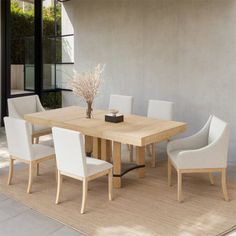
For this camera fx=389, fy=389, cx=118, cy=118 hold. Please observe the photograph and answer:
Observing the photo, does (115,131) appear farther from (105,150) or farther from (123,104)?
(123,104)

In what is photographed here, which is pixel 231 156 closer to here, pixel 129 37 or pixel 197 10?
pixel 197 10

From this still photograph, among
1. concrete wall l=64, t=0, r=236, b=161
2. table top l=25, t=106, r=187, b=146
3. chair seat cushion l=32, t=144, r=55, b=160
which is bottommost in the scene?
chair seat cushion l=32, t=144, r=55, b=160

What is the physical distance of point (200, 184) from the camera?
15.7 ft

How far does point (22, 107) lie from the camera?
6.28m

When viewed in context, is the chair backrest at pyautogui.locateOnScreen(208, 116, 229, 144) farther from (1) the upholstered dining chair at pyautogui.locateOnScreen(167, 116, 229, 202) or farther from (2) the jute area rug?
(2) the jute area rug

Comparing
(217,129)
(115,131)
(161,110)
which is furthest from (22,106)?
(217,129)

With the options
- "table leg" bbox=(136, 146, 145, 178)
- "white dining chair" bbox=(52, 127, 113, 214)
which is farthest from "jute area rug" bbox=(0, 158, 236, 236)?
"white dining chair" bbox=(52, 127, 113, 214)

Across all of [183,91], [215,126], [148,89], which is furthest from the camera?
[148,89]

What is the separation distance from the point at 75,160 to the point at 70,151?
10cm

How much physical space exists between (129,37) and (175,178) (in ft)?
10.2

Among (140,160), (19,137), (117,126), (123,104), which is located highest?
(123,104)

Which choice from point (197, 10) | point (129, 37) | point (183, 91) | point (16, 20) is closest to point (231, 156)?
point (183, 91)

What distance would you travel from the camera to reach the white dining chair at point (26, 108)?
5.96 m

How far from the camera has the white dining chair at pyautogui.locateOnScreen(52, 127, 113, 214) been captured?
12.6 ft
